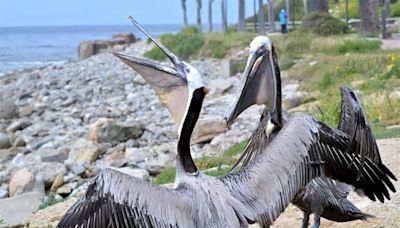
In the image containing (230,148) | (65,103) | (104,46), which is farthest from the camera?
(104,46)

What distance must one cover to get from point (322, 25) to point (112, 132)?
15.0 meters

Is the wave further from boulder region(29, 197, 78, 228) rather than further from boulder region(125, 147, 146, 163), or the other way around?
boulder region(29, 197, 78, 228)

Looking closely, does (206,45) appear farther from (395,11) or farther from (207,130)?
(207,130)

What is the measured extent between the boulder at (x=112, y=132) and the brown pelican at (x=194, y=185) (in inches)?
511

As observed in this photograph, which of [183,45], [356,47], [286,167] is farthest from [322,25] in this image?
[286,167]

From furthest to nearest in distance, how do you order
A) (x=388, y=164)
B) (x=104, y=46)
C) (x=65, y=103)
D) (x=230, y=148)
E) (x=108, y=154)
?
(x=104, y=46) < (x=65, y=103) < (x=108, y=154) < (x=230, y=148) < (x=388, y=164)

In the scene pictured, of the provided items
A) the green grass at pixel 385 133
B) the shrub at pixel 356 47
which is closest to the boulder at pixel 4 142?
the shrub at pixel 356 47

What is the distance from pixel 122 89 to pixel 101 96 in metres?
1.05

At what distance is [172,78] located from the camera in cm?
577

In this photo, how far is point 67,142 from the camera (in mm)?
20469

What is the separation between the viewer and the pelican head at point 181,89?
5.64m

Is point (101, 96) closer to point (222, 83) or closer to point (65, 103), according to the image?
point (65, 103)

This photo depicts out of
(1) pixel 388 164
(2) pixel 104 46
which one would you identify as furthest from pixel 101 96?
(2) pixel 104 46

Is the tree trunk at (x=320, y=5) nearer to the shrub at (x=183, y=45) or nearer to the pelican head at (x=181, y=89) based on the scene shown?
the shrub at (x=183, y=45)
